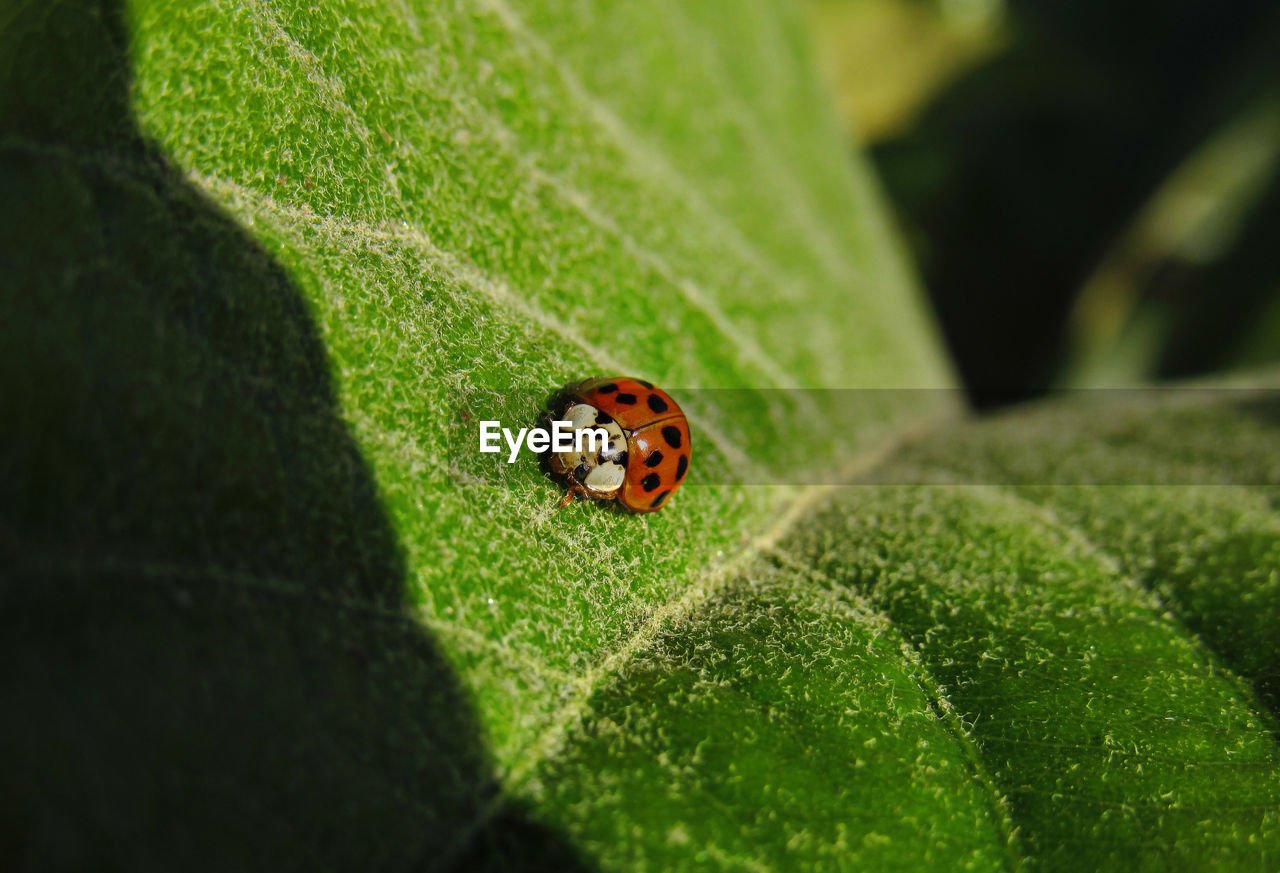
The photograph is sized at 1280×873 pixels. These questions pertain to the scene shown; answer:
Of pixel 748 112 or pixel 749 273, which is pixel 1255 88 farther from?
pixel 749 273

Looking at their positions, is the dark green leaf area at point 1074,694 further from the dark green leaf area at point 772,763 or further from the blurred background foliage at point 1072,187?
the blurred background foliage at point 1072,187

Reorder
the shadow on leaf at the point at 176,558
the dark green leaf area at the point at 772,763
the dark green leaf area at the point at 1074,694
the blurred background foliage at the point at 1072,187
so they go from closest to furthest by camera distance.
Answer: the shadow on leaf at the point at 176,558, the dark green leaf area at the point at 772,763, the dark green leaf area at the point at 1074,694, the blurred background foliage at the point at 1072,187

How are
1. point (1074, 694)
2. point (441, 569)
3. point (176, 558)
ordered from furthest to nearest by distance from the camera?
point (1074, 694) < point (441, 569) < point (176, 558)

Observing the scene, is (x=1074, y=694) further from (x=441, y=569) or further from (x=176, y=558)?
(x=176, y=558)

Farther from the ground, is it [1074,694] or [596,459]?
[596,459]

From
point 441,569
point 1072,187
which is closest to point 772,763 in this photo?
point 441,569

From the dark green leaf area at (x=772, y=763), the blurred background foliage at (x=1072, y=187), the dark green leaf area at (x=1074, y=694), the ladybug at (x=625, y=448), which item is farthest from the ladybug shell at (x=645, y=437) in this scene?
the blurred background foliage at (x=1072, y=187)
